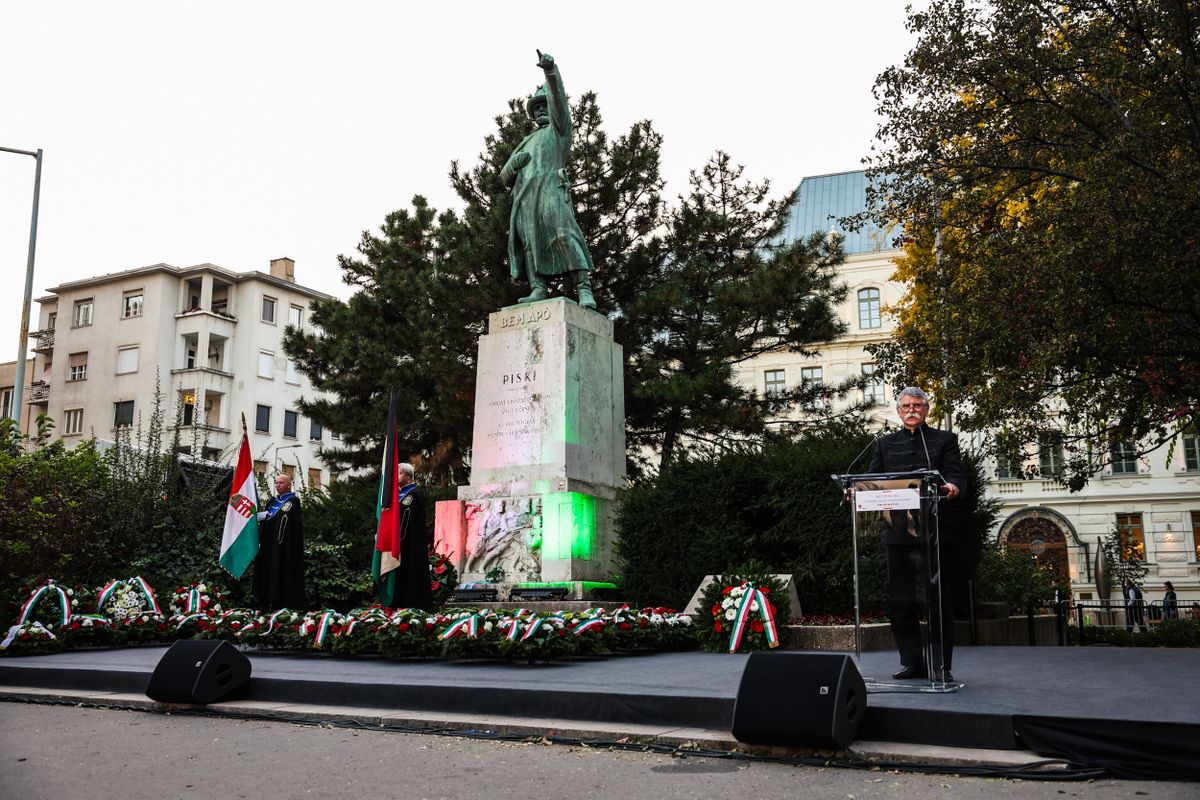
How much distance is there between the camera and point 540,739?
5.27 m

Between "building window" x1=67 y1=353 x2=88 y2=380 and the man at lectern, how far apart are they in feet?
191

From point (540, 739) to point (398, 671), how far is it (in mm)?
2562

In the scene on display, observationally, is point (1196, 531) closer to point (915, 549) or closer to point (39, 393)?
point (915, 549)

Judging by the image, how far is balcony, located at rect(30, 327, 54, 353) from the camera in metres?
58.4

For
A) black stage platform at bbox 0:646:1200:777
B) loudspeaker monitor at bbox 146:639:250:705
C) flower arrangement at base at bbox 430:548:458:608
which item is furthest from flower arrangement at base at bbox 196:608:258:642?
loudspeaker monitor at bbox 146:639:250:705

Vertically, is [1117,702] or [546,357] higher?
[546,357]

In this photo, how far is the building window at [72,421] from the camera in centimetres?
5544

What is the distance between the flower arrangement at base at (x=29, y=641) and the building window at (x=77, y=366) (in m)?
50.9

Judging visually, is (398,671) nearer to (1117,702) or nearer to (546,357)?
(1117,702)

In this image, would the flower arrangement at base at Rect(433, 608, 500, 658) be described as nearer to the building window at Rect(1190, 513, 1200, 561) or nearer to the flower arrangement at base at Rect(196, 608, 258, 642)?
the flower arrangement at base at Rect(196, 608, 258, 642)

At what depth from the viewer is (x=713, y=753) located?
4.68 metres

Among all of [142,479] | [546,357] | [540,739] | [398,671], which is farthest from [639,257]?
[540,739]

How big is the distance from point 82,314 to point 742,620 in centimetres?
5748

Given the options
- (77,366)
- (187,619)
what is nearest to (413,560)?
(187,619)
